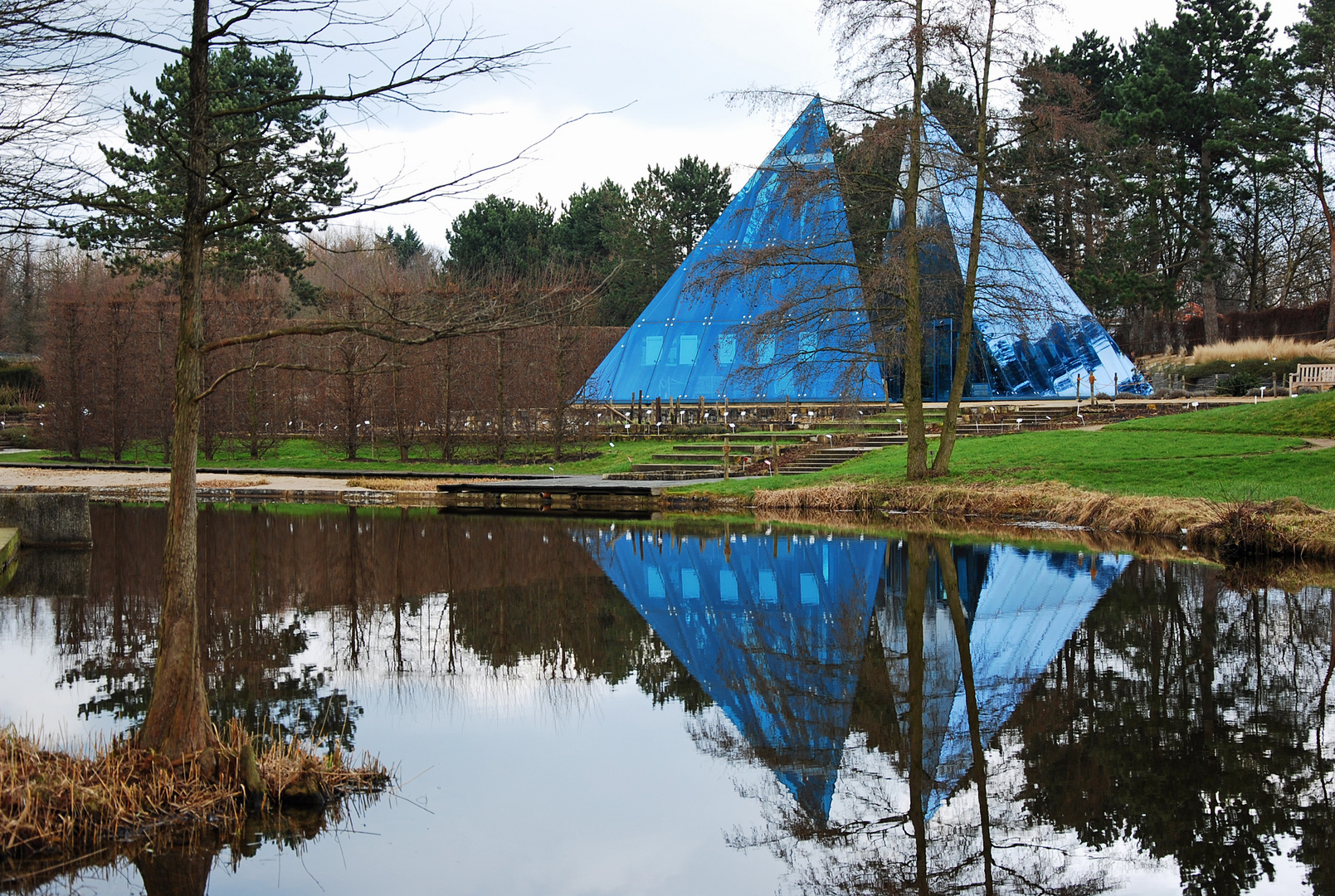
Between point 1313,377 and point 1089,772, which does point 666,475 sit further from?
point 1089,772

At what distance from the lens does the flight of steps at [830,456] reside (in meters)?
24.9

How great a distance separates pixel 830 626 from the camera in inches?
394

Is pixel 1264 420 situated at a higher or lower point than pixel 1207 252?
lower

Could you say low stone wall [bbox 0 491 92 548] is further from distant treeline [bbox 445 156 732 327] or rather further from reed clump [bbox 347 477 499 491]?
distant treeline [bbox 445 156 732 327]

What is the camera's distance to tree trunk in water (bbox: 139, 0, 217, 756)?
5.93 m

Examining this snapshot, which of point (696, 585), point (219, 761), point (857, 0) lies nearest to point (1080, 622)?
point (696, 585)

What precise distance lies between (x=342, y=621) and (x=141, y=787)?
16.5 ft

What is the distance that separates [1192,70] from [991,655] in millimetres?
35460

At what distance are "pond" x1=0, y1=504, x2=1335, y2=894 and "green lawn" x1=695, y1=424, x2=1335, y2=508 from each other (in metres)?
4.63

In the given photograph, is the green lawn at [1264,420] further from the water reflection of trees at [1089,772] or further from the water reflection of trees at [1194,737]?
the water reflection of trees at [1089,772]

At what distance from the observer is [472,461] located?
31984mm

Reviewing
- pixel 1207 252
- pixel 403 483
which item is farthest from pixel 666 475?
pixel 1207 252

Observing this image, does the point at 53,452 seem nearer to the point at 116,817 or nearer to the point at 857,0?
the point at 857,0

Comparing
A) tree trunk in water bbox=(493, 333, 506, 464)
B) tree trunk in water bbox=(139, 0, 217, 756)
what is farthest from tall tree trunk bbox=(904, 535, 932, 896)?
tree trunk in water bbox=(493, 333, 506, 464)
